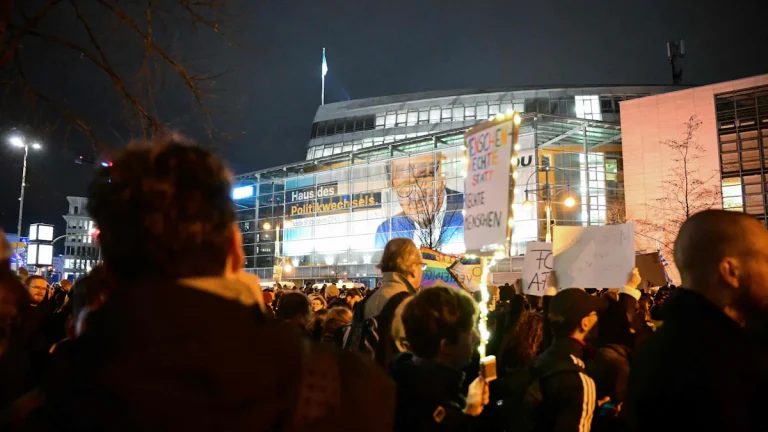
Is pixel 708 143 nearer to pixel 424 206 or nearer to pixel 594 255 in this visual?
pixel 424 206

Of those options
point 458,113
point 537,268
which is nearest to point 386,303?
point 537,268

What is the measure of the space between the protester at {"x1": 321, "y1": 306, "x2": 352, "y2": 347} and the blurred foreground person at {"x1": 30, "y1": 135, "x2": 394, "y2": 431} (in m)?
4.29

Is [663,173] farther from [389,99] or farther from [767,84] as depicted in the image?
[389,99]

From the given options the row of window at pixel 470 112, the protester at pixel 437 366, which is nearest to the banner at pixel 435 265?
the protester at pixel 437 366

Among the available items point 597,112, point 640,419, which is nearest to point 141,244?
point 640,419

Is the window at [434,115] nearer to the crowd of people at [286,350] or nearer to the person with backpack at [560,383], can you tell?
the crowd of people at [286,350]

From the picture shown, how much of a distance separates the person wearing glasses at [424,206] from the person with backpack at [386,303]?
33.5m

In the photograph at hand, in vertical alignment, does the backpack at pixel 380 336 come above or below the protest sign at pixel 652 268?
below

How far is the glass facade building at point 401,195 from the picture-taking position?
39.6m

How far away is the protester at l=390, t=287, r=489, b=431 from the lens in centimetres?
243

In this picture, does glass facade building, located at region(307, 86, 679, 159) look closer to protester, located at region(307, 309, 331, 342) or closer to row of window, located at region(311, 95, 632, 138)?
row of window, located at region(311, 95, 632, 138)

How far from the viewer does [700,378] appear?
1789mm

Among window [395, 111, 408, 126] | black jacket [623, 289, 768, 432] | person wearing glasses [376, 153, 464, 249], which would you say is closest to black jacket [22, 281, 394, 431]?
black jacket [623, 289, 768, 432]

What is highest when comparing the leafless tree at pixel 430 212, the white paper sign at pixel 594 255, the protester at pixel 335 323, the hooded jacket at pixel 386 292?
the leafless tree at pixel 430 212
